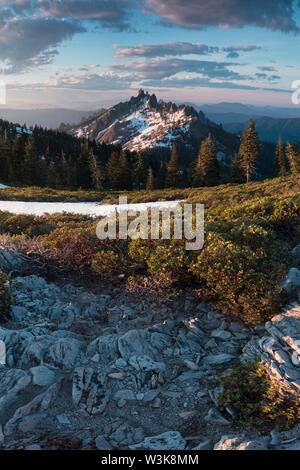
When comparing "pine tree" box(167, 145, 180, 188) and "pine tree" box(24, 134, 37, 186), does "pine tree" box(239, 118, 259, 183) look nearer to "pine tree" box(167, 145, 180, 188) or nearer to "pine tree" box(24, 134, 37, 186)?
"pine tree" box(167, 145, 180, 188)

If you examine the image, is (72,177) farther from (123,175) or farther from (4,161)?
(4,161)

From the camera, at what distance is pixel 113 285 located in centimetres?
805

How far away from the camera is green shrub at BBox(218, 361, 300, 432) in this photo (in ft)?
12.9

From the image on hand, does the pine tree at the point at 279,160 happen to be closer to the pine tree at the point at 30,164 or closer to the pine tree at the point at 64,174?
the pine tree at the point at 64,174

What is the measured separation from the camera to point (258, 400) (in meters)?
4.32

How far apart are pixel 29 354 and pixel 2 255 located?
4236 millimetres

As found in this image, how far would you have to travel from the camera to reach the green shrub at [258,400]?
3939 mm

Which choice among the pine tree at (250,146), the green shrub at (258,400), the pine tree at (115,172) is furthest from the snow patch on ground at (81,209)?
the pine tree at (115,172)

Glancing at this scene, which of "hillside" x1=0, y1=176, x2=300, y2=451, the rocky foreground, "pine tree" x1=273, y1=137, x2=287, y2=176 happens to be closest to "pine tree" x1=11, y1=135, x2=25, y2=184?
"pine tree" x1=273, y1=137, x2=287, y2=176

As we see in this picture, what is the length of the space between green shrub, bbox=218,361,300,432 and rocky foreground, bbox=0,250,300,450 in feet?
0.47

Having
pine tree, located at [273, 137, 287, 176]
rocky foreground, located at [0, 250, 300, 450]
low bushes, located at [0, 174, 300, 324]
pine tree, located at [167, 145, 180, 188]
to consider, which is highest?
pine tree, located at [273, 137, 287, 176]

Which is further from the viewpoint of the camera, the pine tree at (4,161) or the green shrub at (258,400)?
the pine tree at (4,161)

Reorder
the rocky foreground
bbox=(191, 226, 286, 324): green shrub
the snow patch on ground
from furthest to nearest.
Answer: the snow patch on ground
bbox=(191, 226, 286, 324): green shrub
the rocky foreground

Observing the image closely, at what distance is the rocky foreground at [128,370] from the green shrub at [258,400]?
143 millimetres
